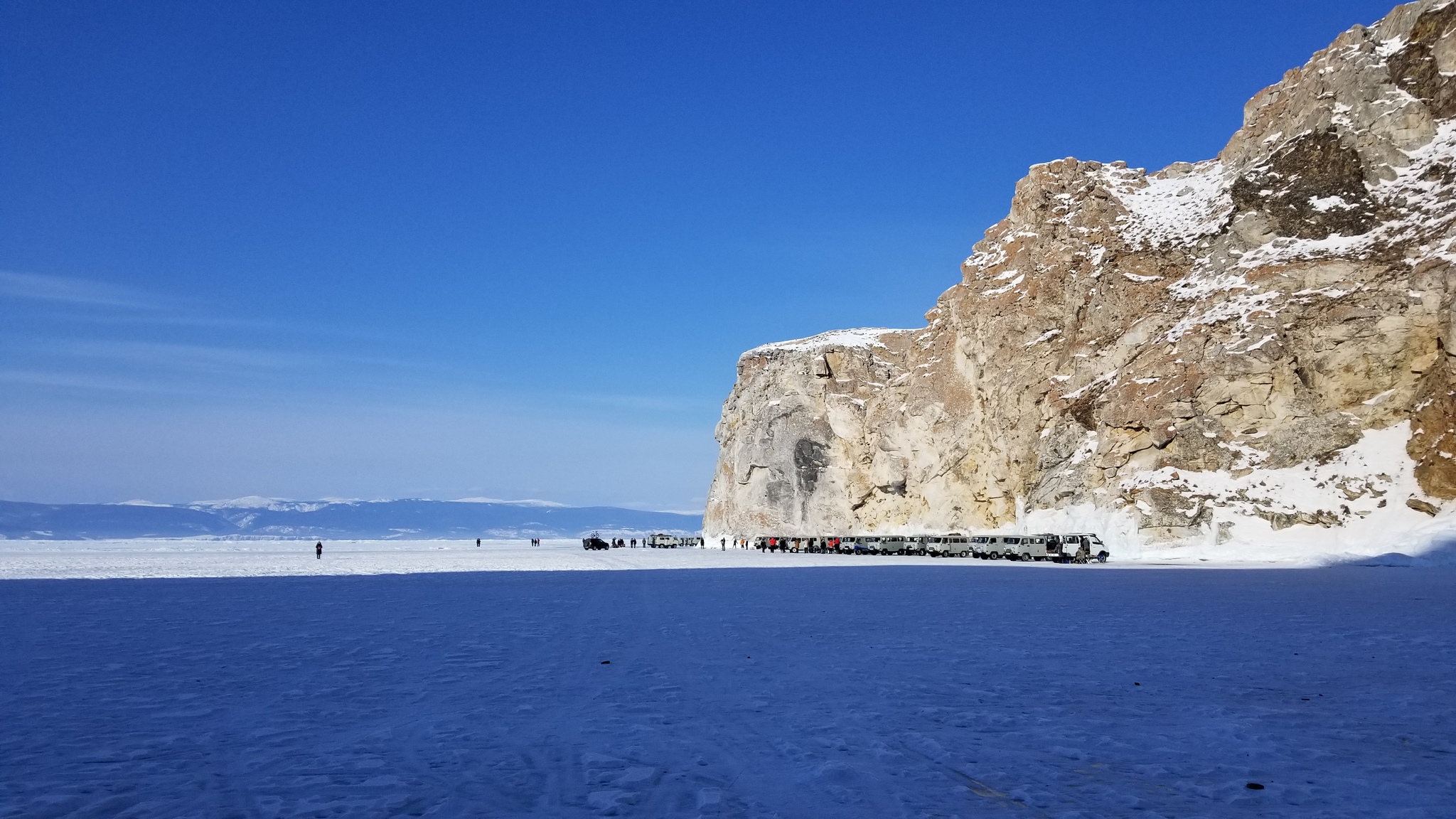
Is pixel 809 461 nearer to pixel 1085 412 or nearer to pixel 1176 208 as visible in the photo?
pixel 1085 412

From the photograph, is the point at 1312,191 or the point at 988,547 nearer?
the point at 988,547

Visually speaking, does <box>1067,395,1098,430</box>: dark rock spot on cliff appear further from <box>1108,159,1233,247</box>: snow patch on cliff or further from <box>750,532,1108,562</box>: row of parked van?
<box>1108,159,1233,247</box>: snow patch on cliff

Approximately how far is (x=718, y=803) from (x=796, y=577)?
101ft

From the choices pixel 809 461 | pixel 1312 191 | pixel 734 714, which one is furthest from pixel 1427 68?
pixel 734 714

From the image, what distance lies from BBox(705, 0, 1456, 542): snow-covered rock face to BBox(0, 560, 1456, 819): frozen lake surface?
3859 cm

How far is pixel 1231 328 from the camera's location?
198 ft

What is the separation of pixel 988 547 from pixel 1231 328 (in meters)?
19.9

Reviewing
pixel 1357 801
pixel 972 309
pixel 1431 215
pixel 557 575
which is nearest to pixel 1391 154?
pixel 1431 215

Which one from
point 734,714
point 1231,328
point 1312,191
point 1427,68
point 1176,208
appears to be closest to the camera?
point 734,714

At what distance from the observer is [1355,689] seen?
10461mm

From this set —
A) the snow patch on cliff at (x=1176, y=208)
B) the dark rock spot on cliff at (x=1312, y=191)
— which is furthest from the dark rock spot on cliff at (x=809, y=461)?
the dark rock spot on cliff at (x=1312, y=191)

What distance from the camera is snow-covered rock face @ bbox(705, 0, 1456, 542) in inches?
2096

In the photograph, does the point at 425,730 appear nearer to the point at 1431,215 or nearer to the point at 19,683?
the point at 19,683

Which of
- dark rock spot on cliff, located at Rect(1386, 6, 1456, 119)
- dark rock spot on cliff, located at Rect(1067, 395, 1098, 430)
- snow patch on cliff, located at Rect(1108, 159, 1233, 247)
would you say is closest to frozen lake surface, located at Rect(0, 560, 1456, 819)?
dark rock spot on cliff, located at Rect(1067, 395, 1098, 430)
